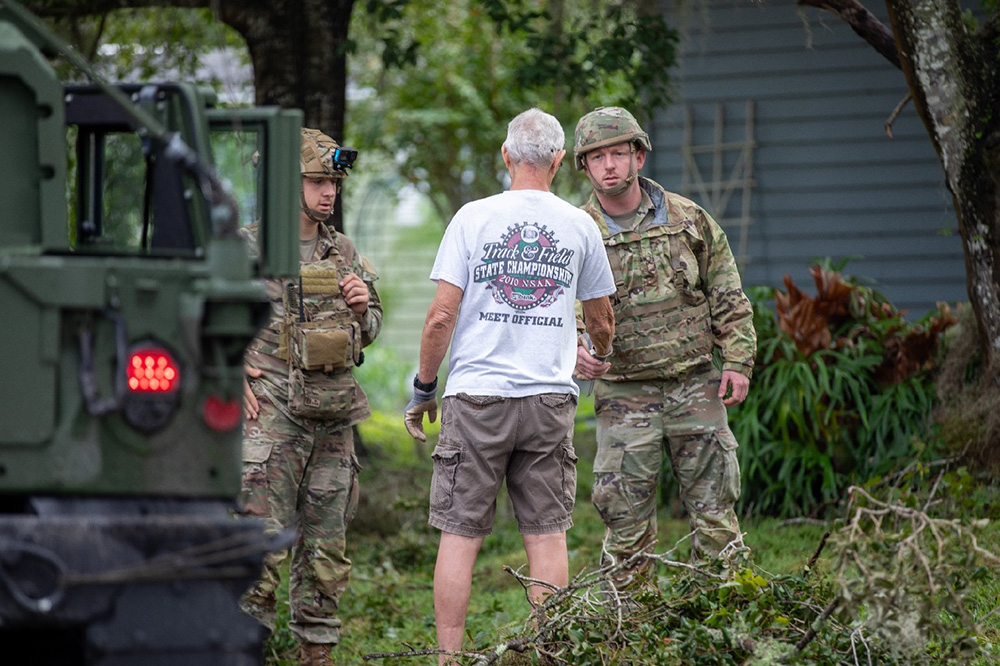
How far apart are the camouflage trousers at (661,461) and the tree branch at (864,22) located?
247cm

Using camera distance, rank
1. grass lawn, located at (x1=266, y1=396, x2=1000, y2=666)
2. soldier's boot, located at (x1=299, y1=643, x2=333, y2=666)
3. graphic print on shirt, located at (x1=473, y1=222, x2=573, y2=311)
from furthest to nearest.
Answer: grass lawn, located at (x1=266, y1=396, x2=1000, y2=666) → soldier's boot, located at (x1=299, y1=643, x2=333, y2=666) → graphic print on shirt, located at (x1=473, y1=222, x2=573, y2=311)

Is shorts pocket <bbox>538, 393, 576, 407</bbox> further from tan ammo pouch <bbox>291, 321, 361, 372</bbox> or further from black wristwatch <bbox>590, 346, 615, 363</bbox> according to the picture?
tan ammo pouch <bbox>291, 321, 361, 372</bbox>

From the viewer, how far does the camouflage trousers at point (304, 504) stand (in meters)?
4.83

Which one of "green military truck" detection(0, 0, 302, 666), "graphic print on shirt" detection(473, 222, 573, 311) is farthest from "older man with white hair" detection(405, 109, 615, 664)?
"green military truck" detection(0, 0, 302, 666)

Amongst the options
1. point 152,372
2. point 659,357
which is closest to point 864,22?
point 659,357

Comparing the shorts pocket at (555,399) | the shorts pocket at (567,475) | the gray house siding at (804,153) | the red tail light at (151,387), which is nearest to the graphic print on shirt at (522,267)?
the shorts pocket at (555,399)

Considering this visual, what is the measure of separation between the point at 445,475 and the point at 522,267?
0.83 metres

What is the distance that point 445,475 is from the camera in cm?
465

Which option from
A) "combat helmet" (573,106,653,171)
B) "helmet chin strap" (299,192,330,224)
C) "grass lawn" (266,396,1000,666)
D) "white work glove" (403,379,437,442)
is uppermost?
"combat helmet" (573,106,653,171)

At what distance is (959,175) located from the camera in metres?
6.34

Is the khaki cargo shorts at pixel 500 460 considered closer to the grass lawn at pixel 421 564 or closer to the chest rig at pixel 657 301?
the grass lawn at pixel 421 564

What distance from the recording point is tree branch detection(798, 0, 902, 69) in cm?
662

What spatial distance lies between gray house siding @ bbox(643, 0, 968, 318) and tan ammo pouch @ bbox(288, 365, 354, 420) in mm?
5840

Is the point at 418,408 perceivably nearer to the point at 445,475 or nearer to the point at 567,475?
the point at 445,475
